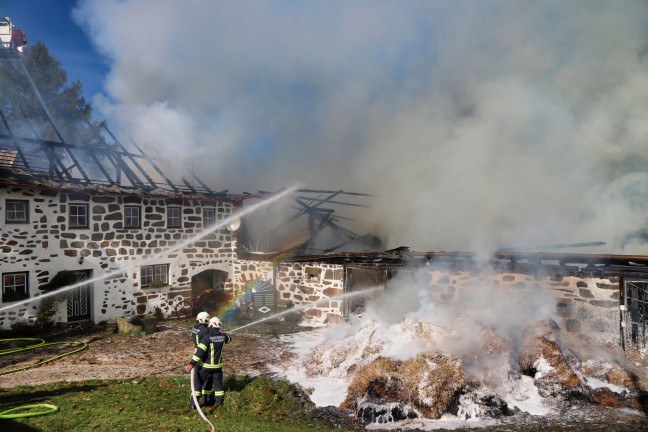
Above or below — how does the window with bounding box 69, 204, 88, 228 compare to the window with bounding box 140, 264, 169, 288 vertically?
above

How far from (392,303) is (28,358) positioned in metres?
10.1

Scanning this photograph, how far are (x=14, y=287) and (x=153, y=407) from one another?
8.91 m

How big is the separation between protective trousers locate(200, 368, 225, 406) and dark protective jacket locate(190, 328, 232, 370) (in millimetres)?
106

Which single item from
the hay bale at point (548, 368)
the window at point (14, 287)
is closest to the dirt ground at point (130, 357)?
the window at point (14, 287)

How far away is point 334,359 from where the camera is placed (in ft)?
31.8

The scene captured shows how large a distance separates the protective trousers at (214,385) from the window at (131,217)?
32.0ft

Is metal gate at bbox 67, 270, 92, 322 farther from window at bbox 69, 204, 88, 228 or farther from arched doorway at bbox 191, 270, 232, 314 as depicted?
arched doorway at bbox 191, 270, 232, 314

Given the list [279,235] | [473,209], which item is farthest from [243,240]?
[473,209]

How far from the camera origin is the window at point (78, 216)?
48.4 ft

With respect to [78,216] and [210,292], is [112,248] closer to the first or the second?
[78,216]

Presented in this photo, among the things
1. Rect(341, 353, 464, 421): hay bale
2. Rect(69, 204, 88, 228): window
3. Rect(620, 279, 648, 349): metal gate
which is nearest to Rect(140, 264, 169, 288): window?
Rect(69, 204, 88, 228): window

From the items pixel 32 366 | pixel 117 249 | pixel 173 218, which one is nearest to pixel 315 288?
pixel 173 218

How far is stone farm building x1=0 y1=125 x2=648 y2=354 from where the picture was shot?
33.3ft

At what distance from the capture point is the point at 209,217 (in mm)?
17938
